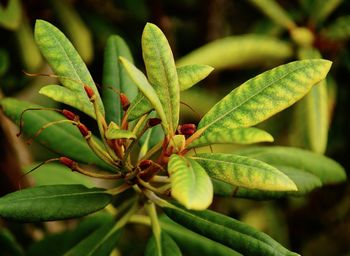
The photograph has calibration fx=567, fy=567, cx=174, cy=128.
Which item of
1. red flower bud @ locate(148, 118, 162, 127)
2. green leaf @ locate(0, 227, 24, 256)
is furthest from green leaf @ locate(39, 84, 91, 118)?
green leaf @ locate(0, 227, 24, 256)

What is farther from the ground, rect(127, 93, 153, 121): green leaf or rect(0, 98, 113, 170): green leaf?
rect(127, 93, 153, 121): green leaf

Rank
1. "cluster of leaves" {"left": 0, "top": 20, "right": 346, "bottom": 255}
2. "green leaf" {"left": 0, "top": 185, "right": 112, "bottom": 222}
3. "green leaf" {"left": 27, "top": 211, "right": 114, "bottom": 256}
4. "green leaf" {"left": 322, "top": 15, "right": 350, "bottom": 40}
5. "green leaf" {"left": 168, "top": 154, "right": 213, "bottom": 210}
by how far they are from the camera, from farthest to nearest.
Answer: "green leaf" {"left": 322, "top": 15, "right": 350, "bottom": 40}
"green leaf" {"left": 27, "top": 211, "right": 114, "bottom": 256}
"green leaf" {"left": 0, "top": 185, "right": 112, "bottom": 222}
"cluster of leaves" {"left": 0, "top": 20, "right": 346, "bottom": 255}
"green leaf" {"left": 168, "top": 154, "right": 213, "bottom": 210}

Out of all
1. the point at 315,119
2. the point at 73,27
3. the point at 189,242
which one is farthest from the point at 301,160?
the point at 73,27

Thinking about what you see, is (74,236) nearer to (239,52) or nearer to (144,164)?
(144,164)

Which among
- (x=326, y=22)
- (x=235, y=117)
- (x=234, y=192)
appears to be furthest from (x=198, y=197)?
(x=326, y=22)

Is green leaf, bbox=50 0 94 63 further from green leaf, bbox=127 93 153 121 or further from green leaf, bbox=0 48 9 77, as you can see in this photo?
green leaf, bbox=127 93 153 121

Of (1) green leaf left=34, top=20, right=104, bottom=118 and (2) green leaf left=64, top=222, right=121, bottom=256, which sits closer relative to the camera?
(1) green leaf left=34, top=20, right=104, bottom=118
